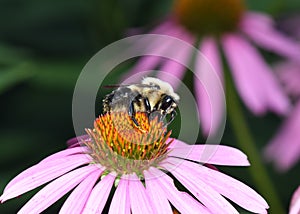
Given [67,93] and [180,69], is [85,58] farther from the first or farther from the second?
[180,69]

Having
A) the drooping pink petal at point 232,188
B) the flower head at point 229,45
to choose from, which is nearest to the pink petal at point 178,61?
the flower head at point 229,45

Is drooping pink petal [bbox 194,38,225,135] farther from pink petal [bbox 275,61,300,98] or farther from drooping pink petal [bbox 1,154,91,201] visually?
drooping pink petal [bbox 1,154,91,201]

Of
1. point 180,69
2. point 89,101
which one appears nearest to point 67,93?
point 180,69

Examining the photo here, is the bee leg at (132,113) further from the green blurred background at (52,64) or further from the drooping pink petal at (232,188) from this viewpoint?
the green blurred background at (52,64)

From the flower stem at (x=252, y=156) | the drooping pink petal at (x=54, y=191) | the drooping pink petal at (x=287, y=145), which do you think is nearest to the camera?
the drooping pink petal at (x=54, y=191)

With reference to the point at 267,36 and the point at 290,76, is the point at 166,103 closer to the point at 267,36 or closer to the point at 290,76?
the point at 267,36

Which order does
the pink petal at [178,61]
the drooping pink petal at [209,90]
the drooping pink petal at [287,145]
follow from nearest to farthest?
the drooping pink petal at [209,90], the pink petal at [178,61], the drooping pink petal at [287,145]

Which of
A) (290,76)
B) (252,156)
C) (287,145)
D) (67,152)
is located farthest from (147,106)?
(290,76)
